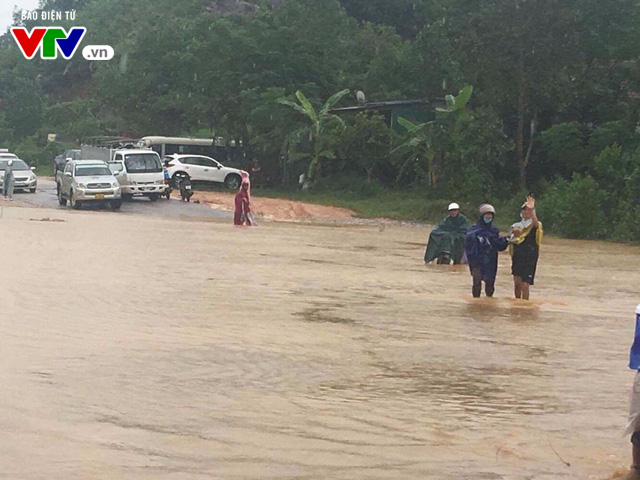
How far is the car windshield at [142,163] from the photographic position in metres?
35.4

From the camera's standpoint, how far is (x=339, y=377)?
8797mm

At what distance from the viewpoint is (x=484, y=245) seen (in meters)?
14.1

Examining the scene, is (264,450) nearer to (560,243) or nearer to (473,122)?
(560,243)

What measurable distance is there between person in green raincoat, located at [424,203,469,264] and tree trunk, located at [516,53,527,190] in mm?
15191

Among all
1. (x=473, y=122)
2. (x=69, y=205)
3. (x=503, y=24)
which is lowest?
(x=69, y=205)

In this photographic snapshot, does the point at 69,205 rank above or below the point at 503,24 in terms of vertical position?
below

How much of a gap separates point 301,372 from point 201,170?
1290 inches

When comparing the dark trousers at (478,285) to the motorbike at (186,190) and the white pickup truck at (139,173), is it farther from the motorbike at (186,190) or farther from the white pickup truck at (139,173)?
the white pickup truck at (139,173)

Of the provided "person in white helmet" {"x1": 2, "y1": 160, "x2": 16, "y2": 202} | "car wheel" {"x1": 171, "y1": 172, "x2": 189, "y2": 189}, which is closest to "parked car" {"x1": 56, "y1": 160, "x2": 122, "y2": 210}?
"person in white helmet" {"x1": 2, "y1": 160, "x2": 16, "y2": 202}

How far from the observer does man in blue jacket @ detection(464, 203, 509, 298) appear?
45.9 feet

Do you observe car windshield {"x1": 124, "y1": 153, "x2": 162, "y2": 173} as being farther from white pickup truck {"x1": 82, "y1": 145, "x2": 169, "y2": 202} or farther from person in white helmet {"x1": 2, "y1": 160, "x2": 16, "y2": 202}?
person in white helmet {"x1": 2, "y1": 160, "x2": 16, "y2": 202}

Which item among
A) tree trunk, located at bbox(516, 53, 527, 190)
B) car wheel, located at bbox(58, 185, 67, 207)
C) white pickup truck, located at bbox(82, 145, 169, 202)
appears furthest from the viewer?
white pickup truck, located at bbox(82, 145, 169, 202)

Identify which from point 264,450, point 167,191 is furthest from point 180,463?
point 167,191

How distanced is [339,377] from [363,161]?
30211 millimetres
